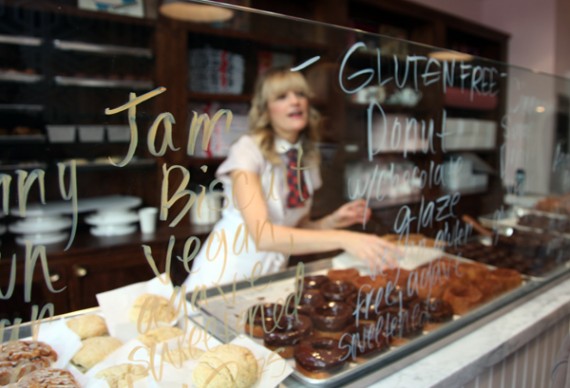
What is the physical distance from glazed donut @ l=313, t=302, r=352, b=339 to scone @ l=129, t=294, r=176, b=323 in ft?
1.06

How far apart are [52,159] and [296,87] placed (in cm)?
48

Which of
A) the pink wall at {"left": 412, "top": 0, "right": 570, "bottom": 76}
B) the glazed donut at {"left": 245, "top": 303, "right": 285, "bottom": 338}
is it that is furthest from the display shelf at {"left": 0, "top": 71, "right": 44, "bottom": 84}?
the pink wall at {"left": 412, "top": 0, "right": 570, "bottom": 76}

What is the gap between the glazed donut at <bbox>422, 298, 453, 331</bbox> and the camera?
1102 mm

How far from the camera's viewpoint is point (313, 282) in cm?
107

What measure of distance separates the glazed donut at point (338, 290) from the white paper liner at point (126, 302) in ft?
1.26

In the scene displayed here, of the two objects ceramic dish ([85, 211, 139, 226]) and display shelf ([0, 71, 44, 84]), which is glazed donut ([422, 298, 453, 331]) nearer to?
ceramic dish ([85, 211, 139, 226])

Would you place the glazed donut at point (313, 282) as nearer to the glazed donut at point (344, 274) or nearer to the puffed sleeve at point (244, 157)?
the glazed donut at point (344, 274)

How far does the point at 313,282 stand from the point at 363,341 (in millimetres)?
174

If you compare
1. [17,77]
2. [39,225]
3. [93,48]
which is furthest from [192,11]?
[39,225]

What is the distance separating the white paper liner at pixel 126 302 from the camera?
75 cm

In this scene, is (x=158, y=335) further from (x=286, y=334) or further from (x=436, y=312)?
(x=436, y=312)

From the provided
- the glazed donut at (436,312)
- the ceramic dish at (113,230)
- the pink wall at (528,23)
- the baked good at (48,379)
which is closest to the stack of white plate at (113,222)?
the ceramic dish at (113,230)

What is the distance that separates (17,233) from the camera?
2.05 feet

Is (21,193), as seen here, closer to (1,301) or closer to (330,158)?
(1,301)
